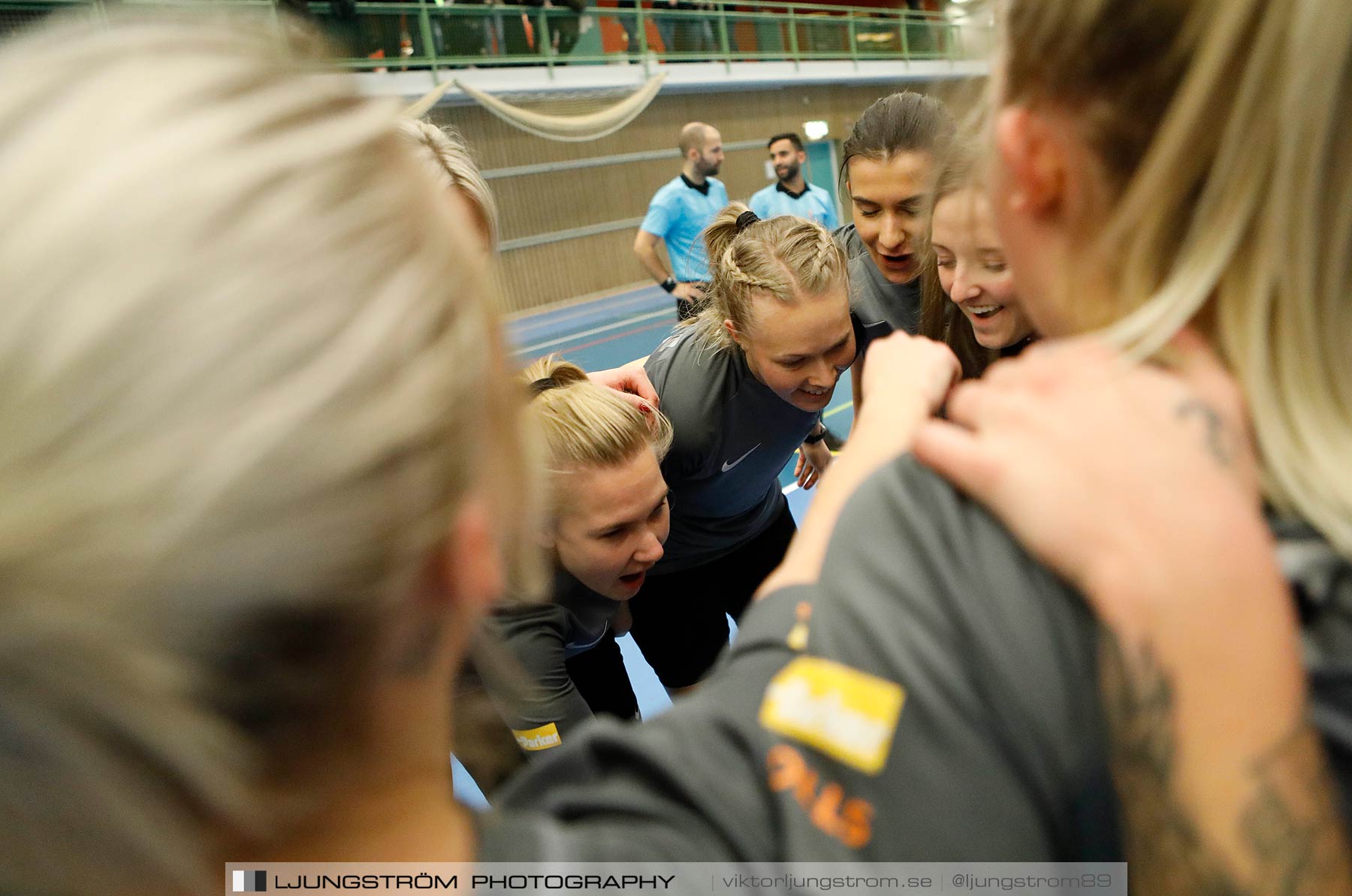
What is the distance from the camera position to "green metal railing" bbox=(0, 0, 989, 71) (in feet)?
27.4

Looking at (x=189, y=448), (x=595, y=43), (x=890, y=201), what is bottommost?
(x=890, y=201)

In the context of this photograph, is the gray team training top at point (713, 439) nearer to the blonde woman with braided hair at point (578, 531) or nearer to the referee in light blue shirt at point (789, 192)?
the blonde woman with braided hair at point (578, 531)

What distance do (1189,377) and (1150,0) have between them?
0.82ft

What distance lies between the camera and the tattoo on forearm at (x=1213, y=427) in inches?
22.3

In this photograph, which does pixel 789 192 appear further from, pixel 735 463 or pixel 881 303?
pixel 735 463

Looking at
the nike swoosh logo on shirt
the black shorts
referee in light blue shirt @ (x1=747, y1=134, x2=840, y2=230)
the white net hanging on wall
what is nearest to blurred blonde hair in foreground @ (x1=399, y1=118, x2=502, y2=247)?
the nike swoosh logo on shirt

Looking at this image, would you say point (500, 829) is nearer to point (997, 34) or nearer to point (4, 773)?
point (4, 773)

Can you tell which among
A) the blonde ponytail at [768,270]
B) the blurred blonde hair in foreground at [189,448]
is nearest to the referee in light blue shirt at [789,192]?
the blonde ponytail at [768,270]

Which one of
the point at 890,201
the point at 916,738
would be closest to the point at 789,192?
the point at 890,201

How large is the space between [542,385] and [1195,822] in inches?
61.7

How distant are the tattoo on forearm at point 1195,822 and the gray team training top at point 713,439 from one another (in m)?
1.67

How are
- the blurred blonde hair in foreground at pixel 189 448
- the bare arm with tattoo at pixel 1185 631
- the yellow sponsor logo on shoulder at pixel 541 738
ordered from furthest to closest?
the yellow sponsor logo on shoulder at pixel 541 738, the bare arm with tattoo at pixel 1185 631, the blurred blonde hair in foreground at pixel 189 448

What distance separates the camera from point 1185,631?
1.70ft

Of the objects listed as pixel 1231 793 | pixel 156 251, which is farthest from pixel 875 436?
pixel 156 251
